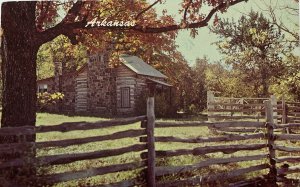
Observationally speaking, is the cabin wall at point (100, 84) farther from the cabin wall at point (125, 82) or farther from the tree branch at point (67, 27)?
the tree branch at point (67, 27)

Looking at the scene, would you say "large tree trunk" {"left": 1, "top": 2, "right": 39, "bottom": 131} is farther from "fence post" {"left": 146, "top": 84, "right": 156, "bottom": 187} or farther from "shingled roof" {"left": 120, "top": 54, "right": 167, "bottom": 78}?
"shingled roof" {"left": 120, "top": 54, "right": 167, "bottom": 78}

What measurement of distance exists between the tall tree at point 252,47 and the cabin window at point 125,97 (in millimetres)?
6730

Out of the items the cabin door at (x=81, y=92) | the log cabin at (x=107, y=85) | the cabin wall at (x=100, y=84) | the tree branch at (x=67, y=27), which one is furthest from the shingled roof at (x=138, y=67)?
the tree branch at (x=67, y=27)

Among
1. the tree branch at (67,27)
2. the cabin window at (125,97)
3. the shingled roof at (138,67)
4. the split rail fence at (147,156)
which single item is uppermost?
the shingled roof at (138,67)

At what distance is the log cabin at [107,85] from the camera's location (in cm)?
2483

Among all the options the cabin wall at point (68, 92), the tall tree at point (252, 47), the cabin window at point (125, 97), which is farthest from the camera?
the cabin wall at point (68, 92)

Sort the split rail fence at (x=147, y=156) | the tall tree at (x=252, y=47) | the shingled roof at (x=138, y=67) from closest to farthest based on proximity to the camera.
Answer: the split rail fence at (x=147, y=156) → the tall tree at (x=252, y=47) → the shingled roof at (x=138, y=67)

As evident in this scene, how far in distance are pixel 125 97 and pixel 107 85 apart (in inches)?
55.8

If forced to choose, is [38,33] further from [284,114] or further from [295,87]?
[295,87]

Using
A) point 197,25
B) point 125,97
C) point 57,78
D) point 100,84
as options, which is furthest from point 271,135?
point 57,78

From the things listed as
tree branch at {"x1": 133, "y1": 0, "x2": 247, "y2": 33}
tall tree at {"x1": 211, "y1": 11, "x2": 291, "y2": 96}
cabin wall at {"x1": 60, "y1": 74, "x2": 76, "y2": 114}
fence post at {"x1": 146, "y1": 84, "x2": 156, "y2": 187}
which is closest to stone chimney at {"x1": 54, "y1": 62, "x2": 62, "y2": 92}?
cabin wall at {"x1": 60, "y1": 74, "x2": 76, "y2": 114}

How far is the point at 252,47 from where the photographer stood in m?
27.2

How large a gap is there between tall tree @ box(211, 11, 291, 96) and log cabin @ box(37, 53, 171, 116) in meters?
5.46

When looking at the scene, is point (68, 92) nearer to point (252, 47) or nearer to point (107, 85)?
point (107, 85)
